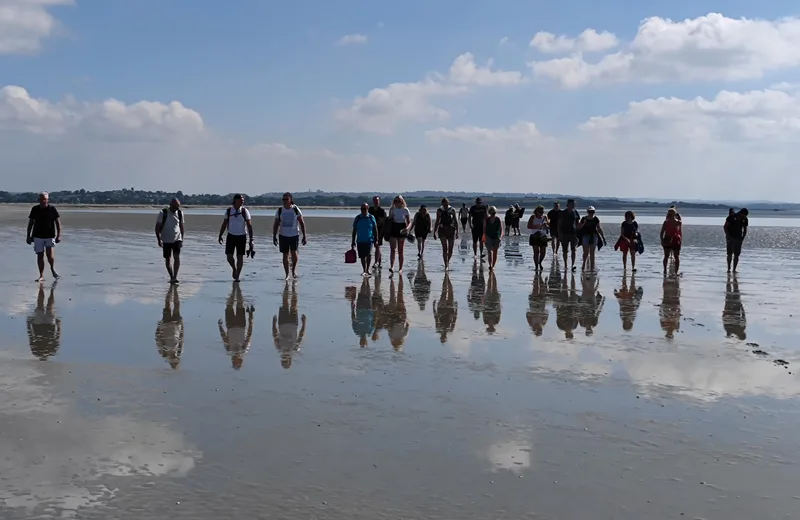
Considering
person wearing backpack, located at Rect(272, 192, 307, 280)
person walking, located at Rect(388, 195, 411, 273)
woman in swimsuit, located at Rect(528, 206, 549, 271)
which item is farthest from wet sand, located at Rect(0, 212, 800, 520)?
woman in swimsuit, located at Rect(528, 206, 549, 271)

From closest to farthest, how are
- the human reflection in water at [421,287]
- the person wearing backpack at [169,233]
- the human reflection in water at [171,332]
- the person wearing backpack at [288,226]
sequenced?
the human reflection in water at [171,332] < the human reflection in water at [421,287] < the person wearing backpack at [169,233] < the person wearing backpack at [288,226]

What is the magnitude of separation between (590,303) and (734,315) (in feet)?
7.27

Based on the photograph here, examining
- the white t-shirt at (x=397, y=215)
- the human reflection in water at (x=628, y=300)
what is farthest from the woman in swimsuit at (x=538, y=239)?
the white t-shirt at (x=397, y=215)

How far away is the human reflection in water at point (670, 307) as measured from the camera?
1167 cm

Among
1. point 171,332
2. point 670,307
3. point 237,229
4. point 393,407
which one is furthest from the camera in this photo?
point 237,229

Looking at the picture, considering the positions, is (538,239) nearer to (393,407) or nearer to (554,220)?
(554,220)

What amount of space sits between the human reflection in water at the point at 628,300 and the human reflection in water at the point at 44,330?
22.7ft

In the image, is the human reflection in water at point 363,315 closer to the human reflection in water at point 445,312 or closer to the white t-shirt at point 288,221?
the human reflection in water at point 445,312

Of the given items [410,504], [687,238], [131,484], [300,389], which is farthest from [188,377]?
[687,238]

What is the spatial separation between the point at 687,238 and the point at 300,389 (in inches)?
1341

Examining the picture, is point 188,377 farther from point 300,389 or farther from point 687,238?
point 687,238

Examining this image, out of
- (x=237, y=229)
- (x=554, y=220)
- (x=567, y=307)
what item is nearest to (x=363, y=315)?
(x=567, y=307)

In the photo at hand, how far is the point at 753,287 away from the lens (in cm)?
1736

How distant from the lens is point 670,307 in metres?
13.8
